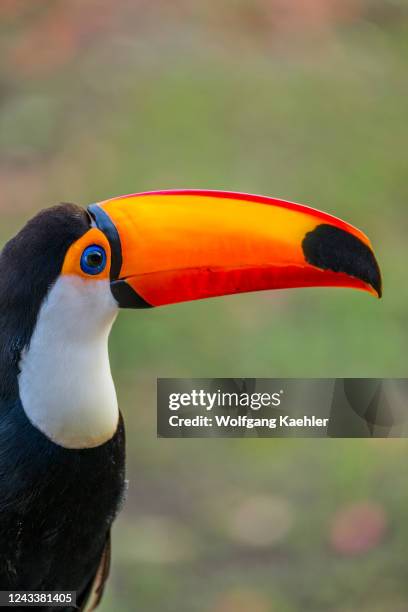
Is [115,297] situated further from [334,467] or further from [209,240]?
[334,467]

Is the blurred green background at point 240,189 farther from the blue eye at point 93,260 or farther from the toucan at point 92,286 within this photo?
the blue eye at point 93,260

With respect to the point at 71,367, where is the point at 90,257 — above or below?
above

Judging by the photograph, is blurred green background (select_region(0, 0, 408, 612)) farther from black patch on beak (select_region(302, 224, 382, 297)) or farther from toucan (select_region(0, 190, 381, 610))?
black patch on beak (select_region(302, 224, 382, 297))

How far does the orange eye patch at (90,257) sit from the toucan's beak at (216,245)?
14mm

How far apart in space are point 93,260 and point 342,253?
35cm

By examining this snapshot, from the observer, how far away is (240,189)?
366 cm

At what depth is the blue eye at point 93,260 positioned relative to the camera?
154cm

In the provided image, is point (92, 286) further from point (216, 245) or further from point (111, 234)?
point (216, 245)

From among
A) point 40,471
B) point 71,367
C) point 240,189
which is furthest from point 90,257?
point 240,189

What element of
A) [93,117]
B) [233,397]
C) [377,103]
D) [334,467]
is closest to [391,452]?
[334,467]

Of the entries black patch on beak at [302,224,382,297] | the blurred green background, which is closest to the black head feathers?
black patch on beak at [302,224,382,297]

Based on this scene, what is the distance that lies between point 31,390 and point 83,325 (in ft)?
0.39

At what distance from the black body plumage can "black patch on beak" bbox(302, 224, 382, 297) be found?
33 centimetres

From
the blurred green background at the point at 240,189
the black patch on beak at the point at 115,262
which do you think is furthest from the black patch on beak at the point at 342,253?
the blurred green background at the point at 240,189
